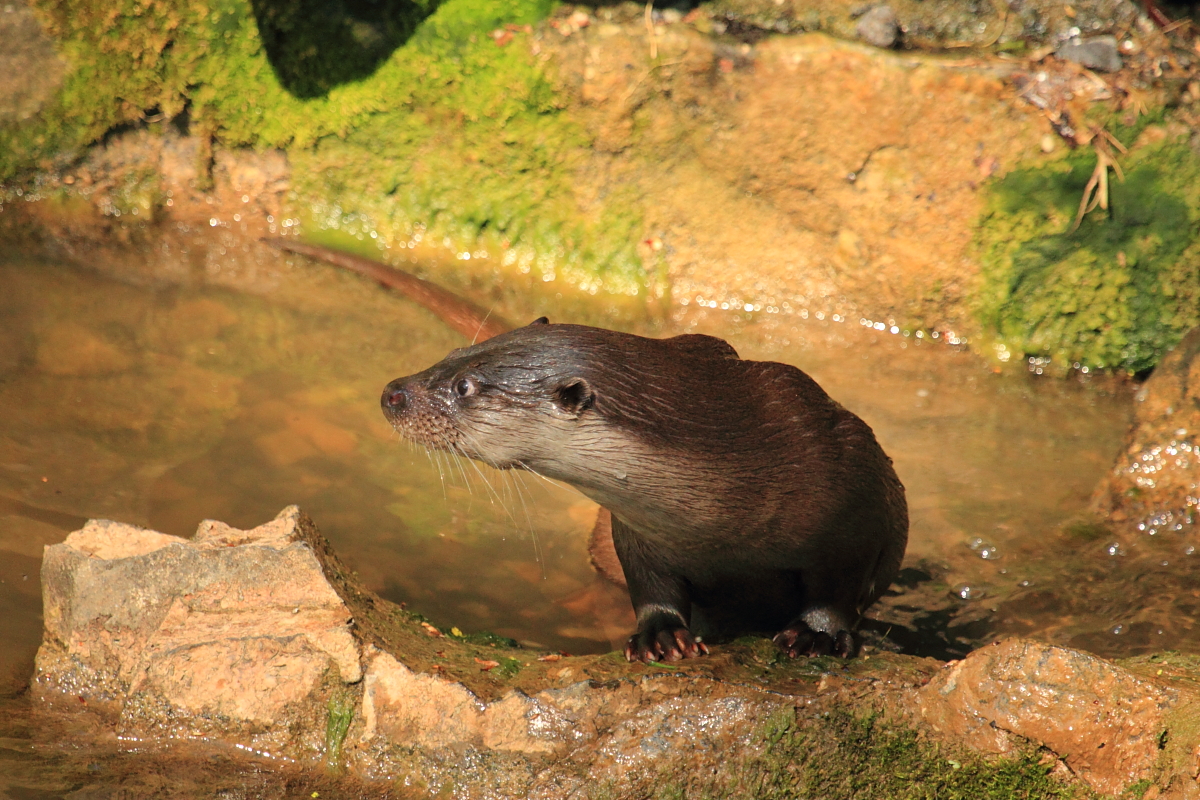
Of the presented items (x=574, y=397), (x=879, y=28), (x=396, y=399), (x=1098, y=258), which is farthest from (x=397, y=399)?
(x=1098, y=258)

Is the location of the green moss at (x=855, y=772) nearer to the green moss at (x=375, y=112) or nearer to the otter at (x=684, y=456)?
the otter at (x=684, y=456)

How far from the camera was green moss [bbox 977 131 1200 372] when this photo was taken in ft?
12.9

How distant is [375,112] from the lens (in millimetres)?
4410

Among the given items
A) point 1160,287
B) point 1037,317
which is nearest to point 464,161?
point 1037,317

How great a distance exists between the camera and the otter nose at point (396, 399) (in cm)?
223

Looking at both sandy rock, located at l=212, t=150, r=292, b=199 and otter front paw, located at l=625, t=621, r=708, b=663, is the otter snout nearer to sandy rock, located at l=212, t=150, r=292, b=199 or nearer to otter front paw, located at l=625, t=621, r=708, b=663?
otter front paw, located at l=625, t=621, r=708, b=663

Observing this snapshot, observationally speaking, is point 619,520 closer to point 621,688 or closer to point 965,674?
point 621,688

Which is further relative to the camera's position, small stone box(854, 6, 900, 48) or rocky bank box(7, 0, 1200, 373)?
small stone box(854, 6, 900, 48)

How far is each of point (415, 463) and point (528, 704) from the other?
159 cm

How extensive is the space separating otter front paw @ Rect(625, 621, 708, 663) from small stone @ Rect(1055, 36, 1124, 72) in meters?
2.89

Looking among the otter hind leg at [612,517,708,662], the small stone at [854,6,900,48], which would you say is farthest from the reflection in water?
the small stone at [854,6,900,48]

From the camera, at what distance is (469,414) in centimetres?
217

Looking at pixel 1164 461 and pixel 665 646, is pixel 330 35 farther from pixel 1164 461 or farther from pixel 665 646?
pixel 1164 461

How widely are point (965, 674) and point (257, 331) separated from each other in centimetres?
281
